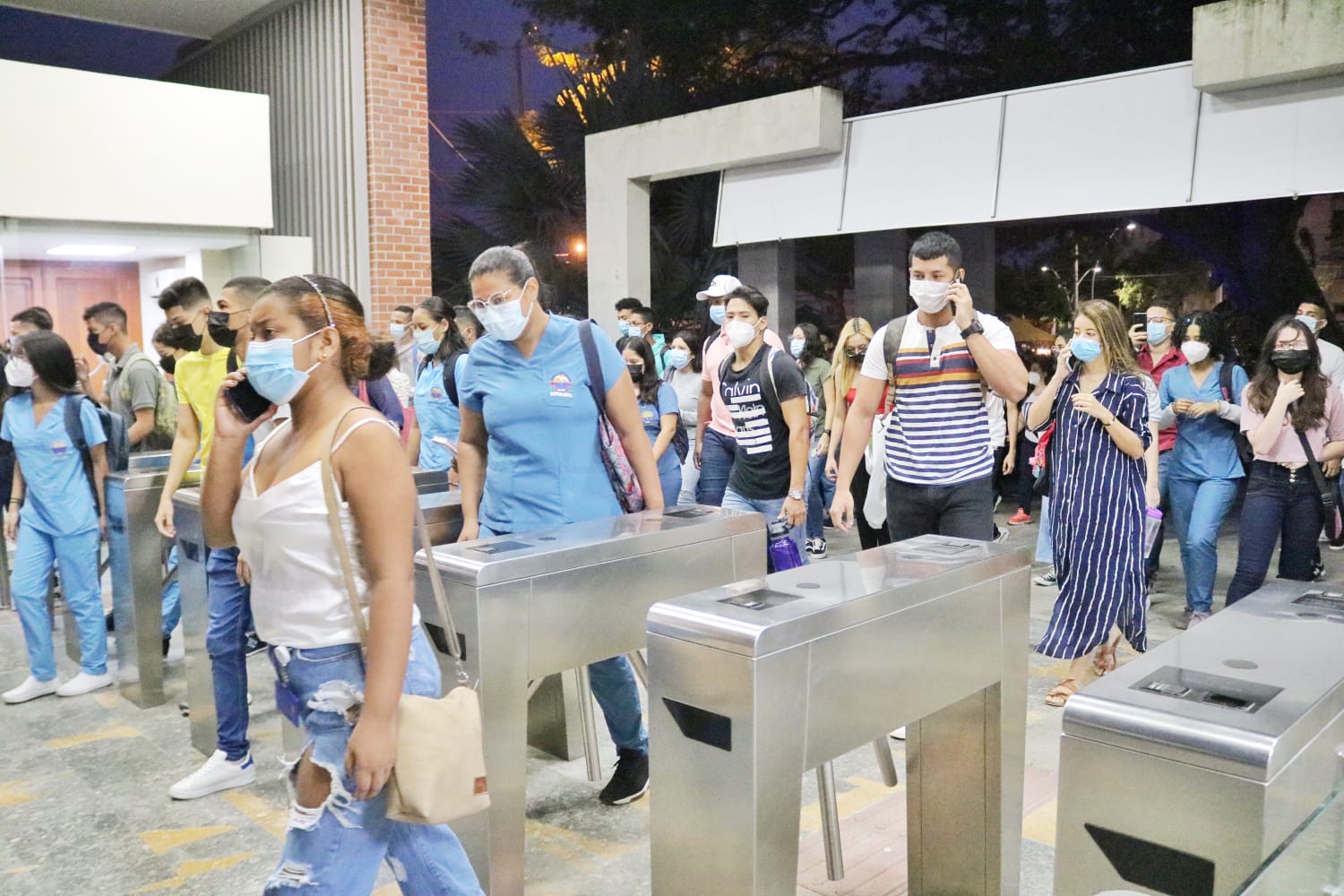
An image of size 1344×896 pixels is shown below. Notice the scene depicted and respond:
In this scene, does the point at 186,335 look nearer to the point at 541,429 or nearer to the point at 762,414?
the point at 541,429

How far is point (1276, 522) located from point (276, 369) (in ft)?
15.1

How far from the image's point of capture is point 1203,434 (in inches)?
220

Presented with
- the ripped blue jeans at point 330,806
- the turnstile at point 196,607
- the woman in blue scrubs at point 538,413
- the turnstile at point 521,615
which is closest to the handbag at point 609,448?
the woman in blue scrubs at point 538,413

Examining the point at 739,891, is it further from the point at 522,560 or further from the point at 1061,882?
the point at 522,560

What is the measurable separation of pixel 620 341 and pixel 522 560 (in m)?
4.38

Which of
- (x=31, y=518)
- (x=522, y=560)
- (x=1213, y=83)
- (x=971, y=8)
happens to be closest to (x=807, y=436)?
(x=522, y=560)

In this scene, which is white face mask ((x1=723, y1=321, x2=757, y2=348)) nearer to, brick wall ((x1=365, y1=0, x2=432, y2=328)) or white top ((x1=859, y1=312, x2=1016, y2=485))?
white top ((x1=859, y1=312, x2=1016, y2=485))

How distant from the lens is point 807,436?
466 cm

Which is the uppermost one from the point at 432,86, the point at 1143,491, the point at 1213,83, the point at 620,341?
the point at 432,86

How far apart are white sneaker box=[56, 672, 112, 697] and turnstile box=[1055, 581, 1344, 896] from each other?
4.47 metres

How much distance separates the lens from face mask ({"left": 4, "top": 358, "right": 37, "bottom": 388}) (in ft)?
16.0

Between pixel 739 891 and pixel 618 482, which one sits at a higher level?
pixel 618 482

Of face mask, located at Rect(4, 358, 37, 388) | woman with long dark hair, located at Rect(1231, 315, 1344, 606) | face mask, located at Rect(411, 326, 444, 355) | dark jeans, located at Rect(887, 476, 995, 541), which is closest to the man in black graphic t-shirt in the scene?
dark jeans, located at Rect(887, 476, 995, 541)

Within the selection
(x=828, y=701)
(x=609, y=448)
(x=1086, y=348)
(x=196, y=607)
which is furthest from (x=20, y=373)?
(x=1086, y=348)
